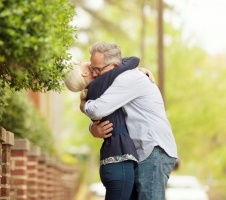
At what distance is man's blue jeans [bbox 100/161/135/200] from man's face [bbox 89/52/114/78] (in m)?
0.79

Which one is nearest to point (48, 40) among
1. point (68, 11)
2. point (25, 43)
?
point (25, 43)

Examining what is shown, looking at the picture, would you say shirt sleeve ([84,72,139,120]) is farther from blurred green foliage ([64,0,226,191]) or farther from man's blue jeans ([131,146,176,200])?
blurred green foliage ([64,0,226,191])

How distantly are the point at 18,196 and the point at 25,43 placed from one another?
5.42 meters

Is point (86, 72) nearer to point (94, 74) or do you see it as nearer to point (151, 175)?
point (94, 74)

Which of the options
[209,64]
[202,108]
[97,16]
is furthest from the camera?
[209,64]

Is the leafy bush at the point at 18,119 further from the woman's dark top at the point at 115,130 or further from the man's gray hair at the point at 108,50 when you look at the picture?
the man's gray hair at the point at 108,50

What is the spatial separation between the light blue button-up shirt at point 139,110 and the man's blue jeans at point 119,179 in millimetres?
205

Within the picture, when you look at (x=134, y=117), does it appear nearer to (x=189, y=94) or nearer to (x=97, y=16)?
(x=97, y=16)

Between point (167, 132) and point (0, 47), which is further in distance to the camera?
point (167, 132)

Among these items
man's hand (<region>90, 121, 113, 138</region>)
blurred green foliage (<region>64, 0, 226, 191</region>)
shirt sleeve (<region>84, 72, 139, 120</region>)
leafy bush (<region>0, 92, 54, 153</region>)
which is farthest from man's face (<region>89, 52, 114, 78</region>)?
blurred green foliage (<region>64, 0, 226, 191</region>)

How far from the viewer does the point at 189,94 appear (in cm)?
4441

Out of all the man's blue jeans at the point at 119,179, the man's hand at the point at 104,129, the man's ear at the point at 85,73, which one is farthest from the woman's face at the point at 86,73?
the man's blue jeans at the point at 119,179

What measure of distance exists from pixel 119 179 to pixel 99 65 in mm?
965

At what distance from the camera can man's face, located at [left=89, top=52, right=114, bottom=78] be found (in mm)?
7836
